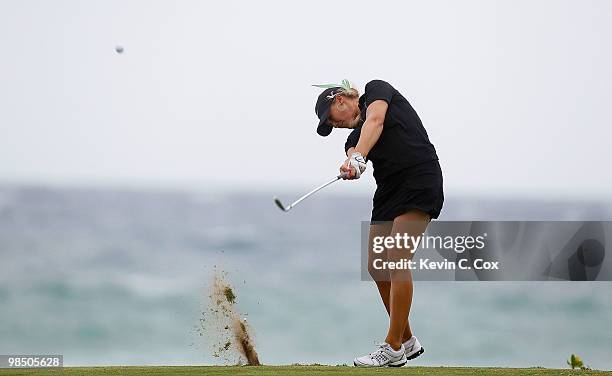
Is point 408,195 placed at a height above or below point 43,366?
above

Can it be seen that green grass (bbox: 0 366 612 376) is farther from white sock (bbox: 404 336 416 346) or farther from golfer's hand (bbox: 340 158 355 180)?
golfer's hand (bbox: 340 158 355 180)

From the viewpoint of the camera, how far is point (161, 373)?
5117 millimetres

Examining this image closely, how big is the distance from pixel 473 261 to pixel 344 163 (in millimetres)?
2517

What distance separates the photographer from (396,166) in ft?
16.1

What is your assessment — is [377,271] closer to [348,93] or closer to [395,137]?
[395,137]

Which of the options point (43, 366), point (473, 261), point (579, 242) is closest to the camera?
point (43, 366)

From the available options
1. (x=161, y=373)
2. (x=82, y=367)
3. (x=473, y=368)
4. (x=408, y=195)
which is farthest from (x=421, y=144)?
(x=82, y=367)

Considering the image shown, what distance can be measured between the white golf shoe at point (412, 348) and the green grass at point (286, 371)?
0.09 metres

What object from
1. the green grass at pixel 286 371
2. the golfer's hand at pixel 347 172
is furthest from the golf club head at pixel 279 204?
the green grass at pixel 286 371

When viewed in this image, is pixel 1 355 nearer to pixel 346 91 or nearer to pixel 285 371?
pixel 285 371

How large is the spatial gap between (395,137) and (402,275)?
0.76 m

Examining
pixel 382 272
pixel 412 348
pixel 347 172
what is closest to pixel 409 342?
pixel 412 348

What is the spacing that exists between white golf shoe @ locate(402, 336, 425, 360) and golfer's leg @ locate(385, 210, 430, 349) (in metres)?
0.33

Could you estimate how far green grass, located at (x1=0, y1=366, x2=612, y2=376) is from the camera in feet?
16.2
